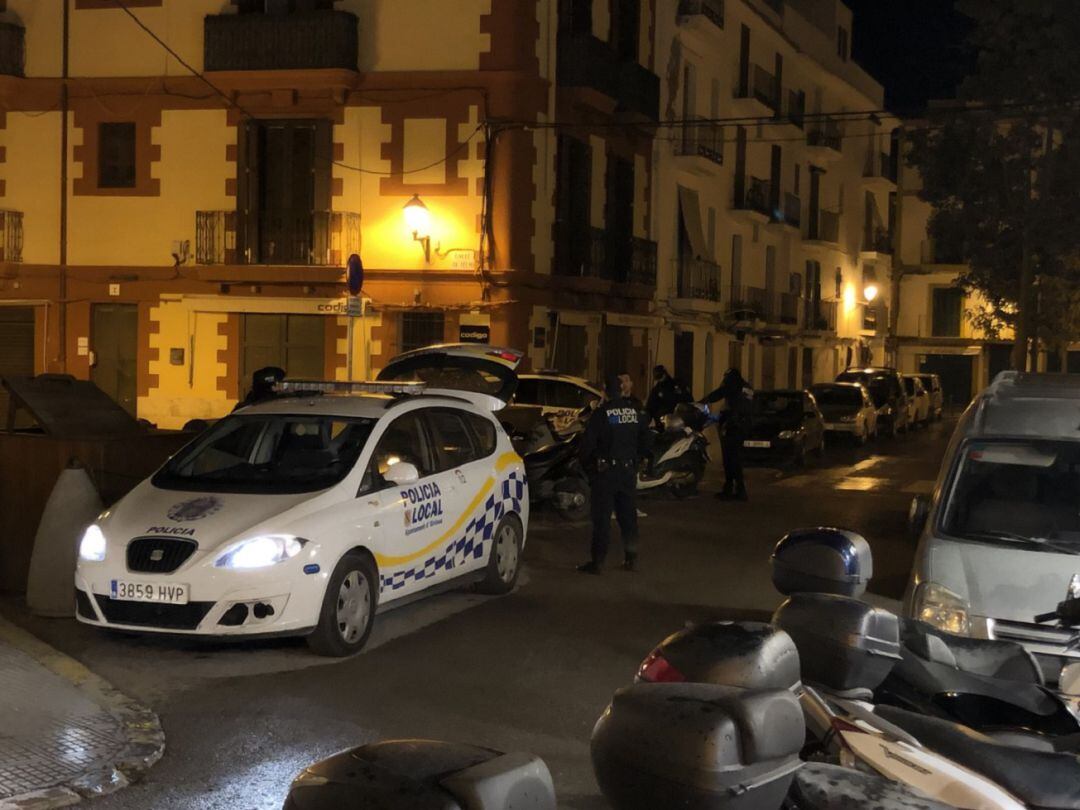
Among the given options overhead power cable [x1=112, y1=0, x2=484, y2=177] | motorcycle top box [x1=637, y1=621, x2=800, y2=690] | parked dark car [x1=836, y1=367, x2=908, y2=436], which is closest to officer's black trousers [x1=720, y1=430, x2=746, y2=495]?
overhead power cable [x1=112, y1=0, x2=484, y2=177]

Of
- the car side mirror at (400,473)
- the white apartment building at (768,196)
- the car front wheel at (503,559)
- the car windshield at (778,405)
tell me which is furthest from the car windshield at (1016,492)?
the white apartment building at (768,196)

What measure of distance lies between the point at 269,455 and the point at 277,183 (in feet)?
55.2

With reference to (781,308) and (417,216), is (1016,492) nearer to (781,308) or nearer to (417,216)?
(417,216)

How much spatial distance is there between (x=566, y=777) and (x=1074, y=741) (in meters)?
2.48

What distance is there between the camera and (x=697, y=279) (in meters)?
35.2

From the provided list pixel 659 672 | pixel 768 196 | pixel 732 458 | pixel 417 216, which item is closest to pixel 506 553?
pixel 659 672

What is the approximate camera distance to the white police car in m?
8.02

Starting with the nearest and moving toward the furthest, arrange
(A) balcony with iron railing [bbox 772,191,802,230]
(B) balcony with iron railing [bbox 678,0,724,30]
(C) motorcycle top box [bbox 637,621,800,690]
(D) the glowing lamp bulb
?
1. (C) motorcycle top box [bbox 637,621,800,690]
2. (D) the glowing lamp bulb
3. (B) balcony with iron railing [bbox 678,0,724,30]
4. (A) balcony with iron railing [bbox 772,191,802,230]

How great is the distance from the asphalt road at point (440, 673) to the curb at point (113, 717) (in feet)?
0.32

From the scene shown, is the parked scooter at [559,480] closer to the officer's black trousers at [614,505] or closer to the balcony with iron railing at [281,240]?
the officer's black trousers at [614,505]

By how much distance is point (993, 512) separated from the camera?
7855 mm

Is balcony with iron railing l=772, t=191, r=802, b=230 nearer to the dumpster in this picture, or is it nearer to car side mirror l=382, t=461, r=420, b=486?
the dumpster

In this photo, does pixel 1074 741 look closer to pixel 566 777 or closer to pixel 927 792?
pixel 927 792

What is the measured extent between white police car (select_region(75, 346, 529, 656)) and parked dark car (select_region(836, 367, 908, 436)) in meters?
24.2
